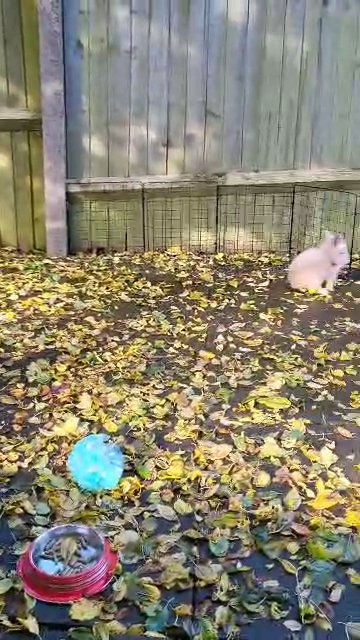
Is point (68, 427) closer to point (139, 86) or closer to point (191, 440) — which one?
point (191, 440)

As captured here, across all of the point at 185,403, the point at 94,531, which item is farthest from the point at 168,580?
the point at 185,403

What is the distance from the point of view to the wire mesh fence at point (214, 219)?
5152 millimetres

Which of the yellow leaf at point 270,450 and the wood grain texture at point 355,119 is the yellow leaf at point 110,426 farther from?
the wood grain texture at point 355,119

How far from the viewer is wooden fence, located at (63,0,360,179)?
4684 millimetres

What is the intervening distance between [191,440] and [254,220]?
2.70 meters

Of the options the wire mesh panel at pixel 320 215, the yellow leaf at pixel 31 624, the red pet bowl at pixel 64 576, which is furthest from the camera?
the wire mesh panel at pixel 320 215

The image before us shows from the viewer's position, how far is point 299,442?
9.60 ft

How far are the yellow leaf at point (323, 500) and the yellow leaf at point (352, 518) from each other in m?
0.07

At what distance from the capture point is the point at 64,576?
2.12m

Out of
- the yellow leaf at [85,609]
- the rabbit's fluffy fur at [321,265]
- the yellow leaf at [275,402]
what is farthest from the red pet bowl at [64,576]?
the rabbit's fluffy fur at [321,265]

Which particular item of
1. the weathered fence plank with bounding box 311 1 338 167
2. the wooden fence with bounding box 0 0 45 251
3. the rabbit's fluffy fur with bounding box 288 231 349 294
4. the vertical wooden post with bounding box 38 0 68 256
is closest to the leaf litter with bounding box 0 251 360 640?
the rabbit's fluffy fur with bounding box 288 231 349 294

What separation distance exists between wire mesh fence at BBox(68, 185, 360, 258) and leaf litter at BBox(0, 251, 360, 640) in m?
0.50

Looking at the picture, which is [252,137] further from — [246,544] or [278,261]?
[246,544]

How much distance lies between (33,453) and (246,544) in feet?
3.17
